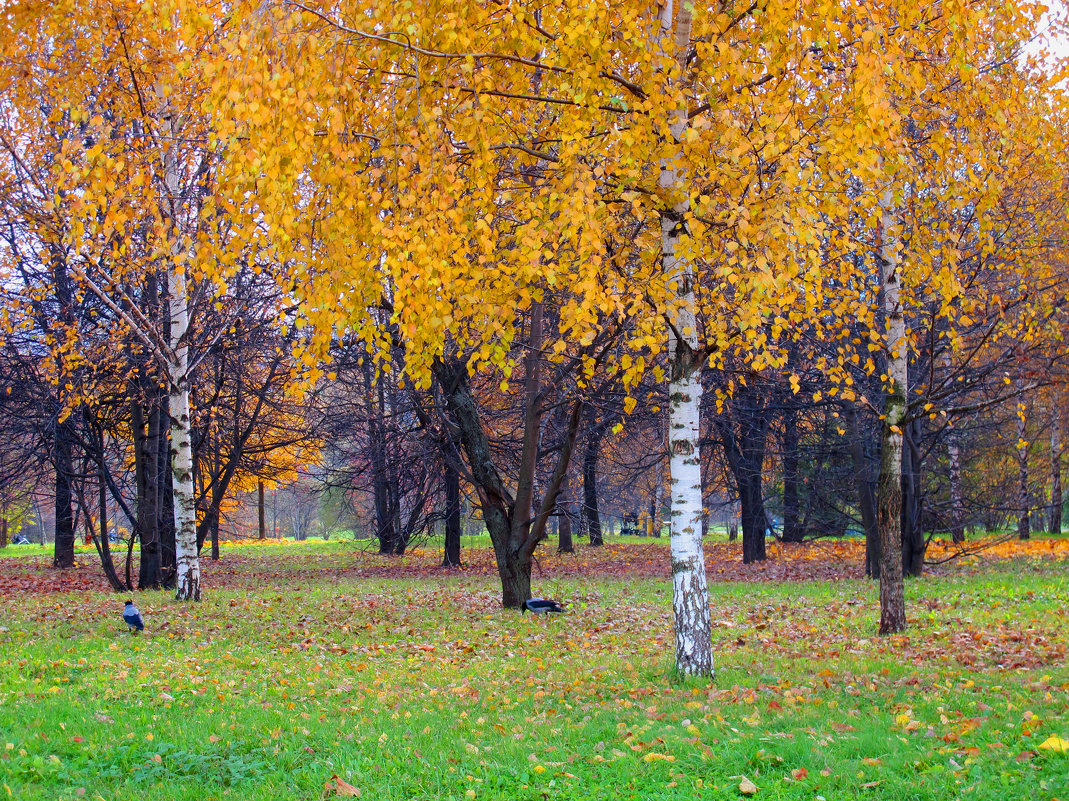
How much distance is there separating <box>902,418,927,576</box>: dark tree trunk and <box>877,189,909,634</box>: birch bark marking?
471 centimetres

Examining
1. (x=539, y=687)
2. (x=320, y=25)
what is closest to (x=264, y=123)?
(x=320, y=25)

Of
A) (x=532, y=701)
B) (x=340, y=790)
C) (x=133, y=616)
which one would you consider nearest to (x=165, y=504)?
(x=133, y=616)

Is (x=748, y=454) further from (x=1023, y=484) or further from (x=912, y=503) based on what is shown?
(x=912, y=503)

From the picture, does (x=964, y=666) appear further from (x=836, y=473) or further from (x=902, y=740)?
(x=836, y=473)

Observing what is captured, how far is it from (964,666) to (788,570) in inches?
407

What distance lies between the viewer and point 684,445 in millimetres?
6246

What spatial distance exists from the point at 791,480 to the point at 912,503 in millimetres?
5153

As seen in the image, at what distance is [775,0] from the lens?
4.96 m

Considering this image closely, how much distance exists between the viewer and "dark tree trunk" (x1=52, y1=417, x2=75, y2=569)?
13828 millimetres

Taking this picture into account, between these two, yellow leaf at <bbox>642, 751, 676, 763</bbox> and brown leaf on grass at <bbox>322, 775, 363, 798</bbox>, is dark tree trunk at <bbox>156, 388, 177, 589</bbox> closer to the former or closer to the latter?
brown leaf on grass at <bbox>322, 775, 363, 798</bbox>

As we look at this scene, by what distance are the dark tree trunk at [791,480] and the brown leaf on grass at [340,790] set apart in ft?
45.1

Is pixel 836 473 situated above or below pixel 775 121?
below

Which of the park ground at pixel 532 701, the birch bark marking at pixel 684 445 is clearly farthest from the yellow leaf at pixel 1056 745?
the birch bark marking at pixel 684 445

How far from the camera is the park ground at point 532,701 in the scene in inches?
162
